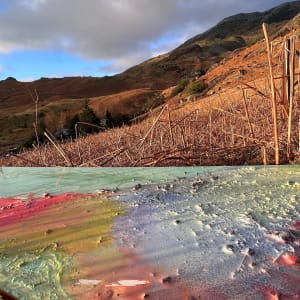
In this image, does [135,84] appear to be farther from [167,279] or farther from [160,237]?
[167,279]

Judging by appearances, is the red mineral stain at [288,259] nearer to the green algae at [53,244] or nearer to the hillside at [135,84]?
the green algae at [53,244]

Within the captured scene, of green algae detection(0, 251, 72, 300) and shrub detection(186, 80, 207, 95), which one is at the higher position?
green algae detection(0, 251, 72, 300)

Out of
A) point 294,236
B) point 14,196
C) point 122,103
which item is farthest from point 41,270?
point 122,103

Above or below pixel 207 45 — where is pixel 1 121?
below

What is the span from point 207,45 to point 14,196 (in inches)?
2375

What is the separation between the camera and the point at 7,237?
119cm

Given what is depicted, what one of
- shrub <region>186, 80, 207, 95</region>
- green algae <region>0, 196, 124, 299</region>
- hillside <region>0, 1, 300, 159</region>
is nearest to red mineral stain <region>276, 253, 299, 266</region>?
green algae <region>0, 196, 124, 299</region>

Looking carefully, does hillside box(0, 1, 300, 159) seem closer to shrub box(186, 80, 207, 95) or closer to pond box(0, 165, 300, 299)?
shrub box(186, 80, 207, 95)

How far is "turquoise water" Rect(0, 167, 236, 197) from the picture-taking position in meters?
1.60

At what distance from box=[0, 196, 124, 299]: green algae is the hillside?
39.3 ft

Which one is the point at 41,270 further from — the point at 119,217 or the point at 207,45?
the point at 207,45

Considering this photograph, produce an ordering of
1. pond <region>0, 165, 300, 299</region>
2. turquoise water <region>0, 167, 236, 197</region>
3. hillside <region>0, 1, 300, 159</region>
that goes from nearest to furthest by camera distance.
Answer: pond <region>0, 165, 300, 299</region>, turquoise water <region>0, 167, 236, 197</region>, hillside <region>0, 1, 300, 159</region>

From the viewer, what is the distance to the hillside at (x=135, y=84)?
79.2 feet

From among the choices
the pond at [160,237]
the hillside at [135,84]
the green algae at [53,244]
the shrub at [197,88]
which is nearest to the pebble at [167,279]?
the pond at [160,237]
